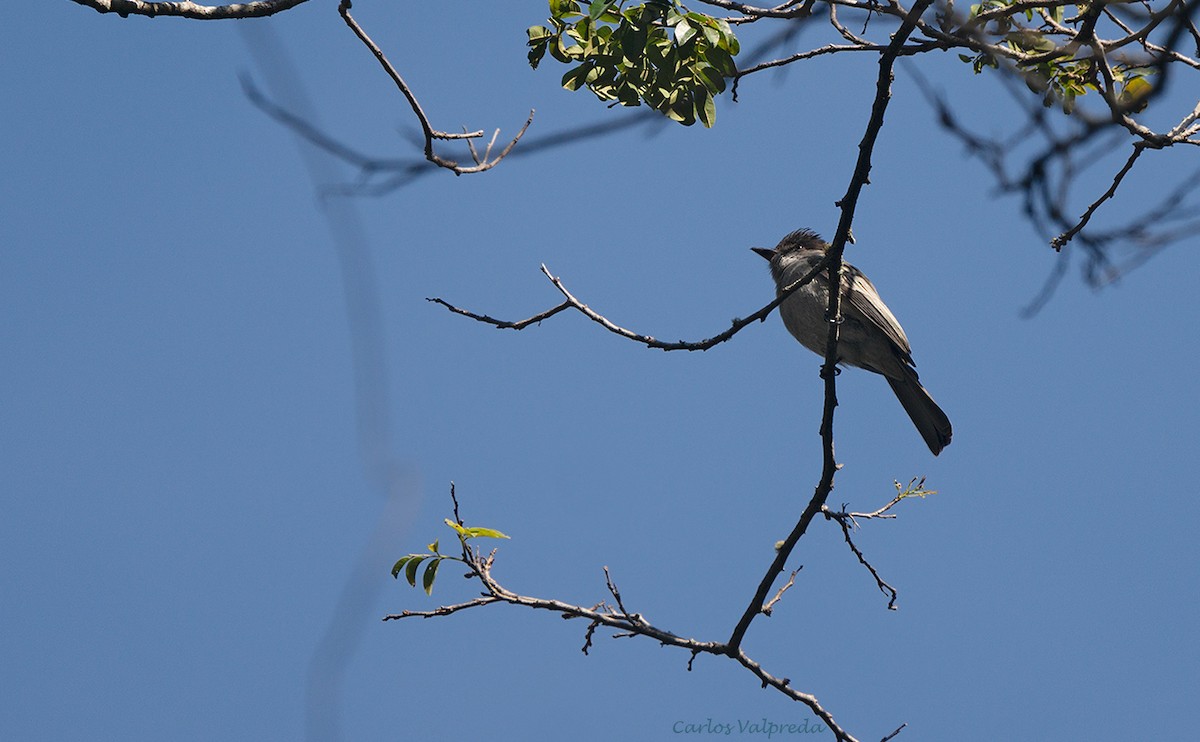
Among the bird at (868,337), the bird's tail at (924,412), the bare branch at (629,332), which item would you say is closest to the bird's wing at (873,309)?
the bird at (868,337)

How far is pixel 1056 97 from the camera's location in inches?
204

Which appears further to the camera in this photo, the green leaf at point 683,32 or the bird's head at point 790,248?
the bird's head at point 790,248

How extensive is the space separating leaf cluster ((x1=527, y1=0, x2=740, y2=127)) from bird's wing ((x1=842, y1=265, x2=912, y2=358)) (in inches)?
114

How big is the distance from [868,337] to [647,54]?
12.0 ft

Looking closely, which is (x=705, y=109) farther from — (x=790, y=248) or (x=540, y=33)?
(x=790, y=248)

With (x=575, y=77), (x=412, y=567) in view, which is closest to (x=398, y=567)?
(x=412, y=567)

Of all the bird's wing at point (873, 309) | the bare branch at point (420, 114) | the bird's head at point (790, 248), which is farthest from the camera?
the bird's head at point (790, 248)

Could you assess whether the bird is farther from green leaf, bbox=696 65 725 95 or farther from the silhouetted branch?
the silhouetted branch

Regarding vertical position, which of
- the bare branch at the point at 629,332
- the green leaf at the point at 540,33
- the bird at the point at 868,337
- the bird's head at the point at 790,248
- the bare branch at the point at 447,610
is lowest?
the bare branch at the point at 447,610

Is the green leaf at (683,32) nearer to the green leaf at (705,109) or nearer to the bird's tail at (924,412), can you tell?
the green leaf at (705,109)

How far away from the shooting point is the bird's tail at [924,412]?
24.2 ft

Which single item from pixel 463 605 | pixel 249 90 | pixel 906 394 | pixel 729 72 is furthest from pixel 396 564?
pixel 906 394

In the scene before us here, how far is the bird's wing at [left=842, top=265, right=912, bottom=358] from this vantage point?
724 cm

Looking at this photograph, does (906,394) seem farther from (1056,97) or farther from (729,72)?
(729,72)
